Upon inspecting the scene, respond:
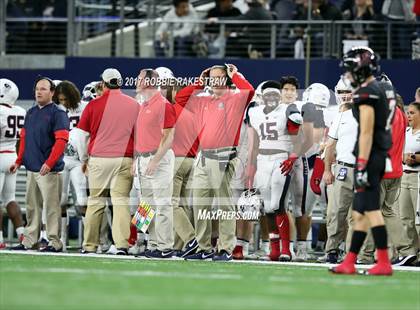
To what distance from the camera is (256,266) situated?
13.1m

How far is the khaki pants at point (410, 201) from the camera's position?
14.8 meters

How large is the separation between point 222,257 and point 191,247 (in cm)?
71

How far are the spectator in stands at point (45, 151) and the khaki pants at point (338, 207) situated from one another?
10.4 ft

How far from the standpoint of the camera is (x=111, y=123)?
591 inches

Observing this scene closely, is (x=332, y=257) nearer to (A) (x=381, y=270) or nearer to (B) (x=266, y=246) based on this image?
(B) (x=266, y=246)

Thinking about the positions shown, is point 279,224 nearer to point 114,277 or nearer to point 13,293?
point 114,277

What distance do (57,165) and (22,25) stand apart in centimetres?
654

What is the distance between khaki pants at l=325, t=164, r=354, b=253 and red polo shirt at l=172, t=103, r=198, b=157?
1584 mm

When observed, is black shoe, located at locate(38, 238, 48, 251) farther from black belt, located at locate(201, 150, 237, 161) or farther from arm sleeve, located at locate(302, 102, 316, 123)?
arm sleeve, located at locate(302, 102, 316, 123)

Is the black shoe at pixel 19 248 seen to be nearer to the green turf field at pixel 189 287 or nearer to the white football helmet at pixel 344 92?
the green turf field at pixel 189 287

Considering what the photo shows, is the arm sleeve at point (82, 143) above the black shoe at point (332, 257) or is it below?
above

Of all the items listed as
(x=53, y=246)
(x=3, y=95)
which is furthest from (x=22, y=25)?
(x=53, y=246)

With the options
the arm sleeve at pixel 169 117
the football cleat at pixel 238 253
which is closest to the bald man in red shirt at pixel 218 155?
the arm sleeve at pixel 169 117

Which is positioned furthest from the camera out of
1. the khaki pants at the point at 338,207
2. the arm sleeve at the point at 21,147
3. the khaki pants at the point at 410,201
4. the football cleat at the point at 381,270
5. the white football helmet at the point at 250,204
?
the arm sleeve at the point at 21,147
